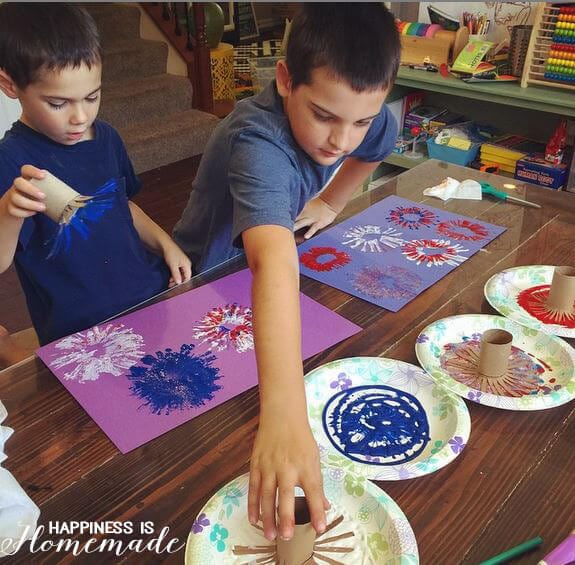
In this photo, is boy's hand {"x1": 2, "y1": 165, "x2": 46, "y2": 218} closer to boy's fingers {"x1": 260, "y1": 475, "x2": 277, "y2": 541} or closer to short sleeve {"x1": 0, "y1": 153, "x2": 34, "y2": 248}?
short sleeve {"x1": 0, "y1": 153, "x2": 34, "y2": 248}

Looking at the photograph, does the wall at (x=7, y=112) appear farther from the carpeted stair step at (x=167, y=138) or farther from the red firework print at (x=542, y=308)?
the red firework print at (x=542, y=308)

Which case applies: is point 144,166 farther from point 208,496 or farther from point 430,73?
point 208,496

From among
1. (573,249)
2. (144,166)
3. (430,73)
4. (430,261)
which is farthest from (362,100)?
(144,166)

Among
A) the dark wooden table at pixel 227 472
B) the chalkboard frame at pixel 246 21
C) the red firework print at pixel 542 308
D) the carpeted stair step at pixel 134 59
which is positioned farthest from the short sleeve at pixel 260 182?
the chalkboard frame at pixel 246 21

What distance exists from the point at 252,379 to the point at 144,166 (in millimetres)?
2962

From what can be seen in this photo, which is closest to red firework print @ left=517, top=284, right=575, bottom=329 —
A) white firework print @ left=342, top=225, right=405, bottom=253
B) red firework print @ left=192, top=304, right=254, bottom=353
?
white firework print @ left=342, top=225, right=405, bottom=253

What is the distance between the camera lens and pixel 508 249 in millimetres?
1197

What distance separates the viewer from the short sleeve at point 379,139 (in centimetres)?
132

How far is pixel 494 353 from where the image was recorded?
2.73 ft

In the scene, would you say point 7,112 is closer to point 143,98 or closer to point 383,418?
point 143,98

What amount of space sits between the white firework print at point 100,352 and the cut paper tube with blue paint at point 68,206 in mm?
184

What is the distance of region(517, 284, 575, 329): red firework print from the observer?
0.98 meters

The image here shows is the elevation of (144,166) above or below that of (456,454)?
below

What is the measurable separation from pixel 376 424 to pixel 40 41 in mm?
793
